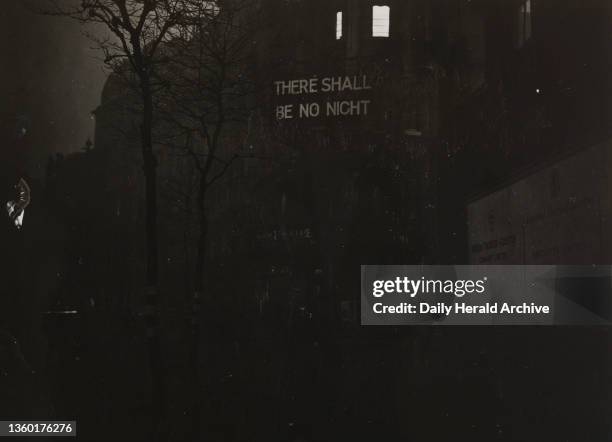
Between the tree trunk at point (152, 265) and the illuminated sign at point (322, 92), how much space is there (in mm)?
589

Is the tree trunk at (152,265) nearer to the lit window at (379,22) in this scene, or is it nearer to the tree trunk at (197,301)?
the tree trunk at (197,301)

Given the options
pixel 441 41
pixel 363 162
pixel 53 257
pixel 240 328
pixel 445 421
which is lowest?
pixel 445 421

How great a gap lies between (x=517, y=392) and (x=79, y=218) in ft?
6.89

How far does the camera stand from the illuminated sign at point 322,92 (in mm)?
2848

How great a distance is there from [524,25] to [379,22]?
25.3 inches

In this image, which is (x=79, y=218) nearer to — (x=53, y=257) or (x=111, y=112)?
(x=53, y=257)

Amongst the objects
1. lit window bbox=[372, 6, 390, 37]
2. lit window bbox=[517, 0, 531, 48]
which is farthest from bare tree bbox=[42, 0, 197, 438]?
lit window bbox=[517, 0, 531, 48]

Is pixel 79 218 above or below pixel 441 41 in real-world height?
below

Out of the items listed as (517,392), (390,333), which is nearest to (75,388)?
(390,333)

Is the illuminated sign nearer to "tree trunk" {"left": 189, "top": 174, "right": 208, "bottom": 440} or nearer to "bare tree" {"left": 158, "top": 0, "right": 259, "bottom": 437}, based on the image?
"bare tree" {"left": 158, "top": 0, "right": 259, "bottom": 437}

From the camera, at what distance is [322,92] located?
9.37ft

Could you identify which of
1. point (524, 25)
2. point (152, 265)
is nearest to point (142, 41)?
point (152, 265)

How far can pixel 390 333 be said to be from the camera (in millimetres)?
2805

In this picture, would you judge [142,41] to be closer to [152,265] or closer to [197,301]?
[152,265]
